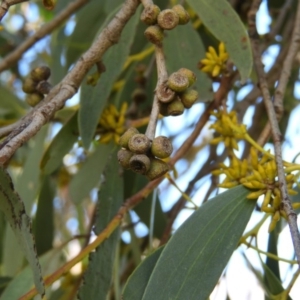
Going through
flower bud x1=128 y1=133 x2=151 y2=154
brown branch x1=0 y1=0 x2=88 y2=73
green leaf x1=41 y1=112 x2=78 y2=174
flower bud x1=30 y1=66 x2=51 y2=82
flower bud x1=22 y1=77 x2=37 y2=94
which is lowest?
flower bud x1=128 y1=133 x2=151 y2=154

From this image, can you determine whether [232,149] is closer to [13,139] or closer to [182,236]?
[182,236]

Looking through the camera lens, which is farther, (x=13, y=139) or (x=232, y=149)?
(x=232, y=149)

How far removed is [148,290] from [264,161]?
302 mm

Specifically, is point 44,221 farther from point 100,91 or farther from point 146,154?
point 146,154

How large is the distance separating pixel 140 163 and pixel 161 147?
0.09 feet

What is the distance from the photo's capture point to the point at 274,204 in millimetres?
863

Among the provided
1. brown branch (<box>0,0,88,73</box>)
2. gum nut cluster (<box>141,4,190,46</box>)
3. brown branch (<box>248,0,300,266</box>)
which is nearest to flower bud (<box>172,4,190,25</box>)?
gum nut cluster (<box>141,4,190,46</box>)

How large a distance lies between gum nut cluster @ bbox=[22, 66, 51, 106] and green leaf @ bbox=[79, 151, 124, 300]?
0.27 metres

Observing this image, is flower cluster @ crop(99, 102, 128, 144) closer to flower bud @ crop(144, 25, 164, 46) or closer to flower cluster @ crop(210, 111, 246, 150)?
flower cluster @ crop(210, 111, 246, 150)

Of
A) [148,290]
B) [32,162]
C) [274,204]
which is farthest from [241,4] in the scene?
[148,290]

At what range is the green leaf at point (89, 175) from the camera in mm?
1327

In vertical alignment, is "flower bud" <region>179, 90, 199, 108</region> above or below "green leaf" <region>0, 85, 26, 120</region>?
below

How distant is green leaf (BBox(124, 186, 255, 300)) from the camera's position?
0.79 metres

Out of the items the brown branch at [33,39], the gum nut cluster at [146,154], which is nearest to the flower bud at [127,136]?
the gum nut cluster at [146,154]
